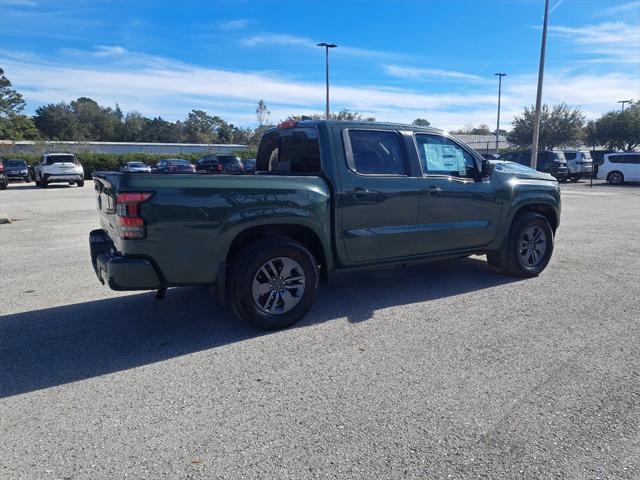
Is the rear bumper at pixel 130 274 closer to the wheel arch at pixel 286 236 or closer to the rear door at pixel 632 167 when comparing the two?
the wheel arch at pixel 286 236

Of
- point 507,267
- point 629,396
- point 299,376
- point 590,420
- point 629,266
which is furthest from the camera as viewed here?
point 629,266

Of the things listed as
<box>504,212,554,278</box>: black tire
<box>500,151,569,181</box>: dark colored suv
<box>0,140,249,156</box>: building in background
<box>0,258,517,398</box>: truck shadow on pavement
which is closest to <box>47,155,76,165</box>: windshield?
<box>0,140,249,156</box>: building in background

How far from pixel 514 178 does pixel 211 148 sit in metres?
61.9

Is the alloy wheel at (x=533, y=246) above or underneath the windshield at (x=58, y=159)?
underneath

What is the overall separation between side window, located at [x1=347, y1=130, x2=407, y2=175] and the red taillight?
204 centimetres

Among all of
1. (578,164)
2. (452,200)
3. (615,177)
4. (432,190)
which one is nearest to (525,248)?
(452,200)

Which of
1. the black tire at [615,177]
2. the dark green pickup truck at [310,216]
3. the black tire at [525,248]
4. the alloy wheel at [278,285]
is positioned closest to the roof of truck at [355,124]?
the dark green pickup truck at [310,216]

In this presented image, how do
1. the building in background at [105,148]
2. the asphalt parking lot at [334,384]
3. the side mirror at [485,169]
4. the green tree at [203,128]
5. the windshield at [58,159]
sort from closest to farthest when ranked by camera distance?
the asphalt parking lot at [334,384], the side mirror at [485,169], the windshield at [58,159], the building in background at [105,148], the green tree at [203,128]

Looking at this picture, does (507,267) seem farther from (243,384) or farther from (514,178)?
(243,384)

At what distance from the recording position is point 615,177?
28938mm

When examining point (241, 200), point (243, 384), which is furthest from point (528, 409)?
point (241, 200)

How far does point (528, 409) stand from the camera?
318 cm

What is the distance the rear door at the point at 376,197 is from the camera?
4.93m

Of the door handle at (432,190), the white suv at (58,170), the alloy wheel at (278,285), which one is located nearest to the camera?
the alloy wheel at (278,285)
